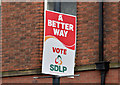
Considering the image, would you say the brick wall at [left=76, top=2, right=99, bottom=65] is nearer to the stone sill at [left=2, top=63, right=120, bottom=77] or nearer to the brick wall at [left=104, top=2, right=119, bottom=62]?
the stone sill at [left=2, top=63, right=120, bottom=77]

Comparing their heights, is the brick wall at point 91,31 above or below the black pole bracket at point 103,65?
above

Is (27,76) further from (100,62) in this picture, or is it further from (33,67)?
(100,62)

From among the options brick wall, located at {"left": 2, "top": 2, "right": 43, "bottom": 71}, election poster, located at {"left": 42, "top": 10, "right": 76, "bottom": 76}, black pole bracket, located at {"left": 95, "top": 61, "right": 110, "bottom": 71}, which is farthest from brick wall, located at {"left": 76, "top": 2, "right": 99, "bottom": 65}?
election poster, located at {"left": 42, "top": 10, "right": 76, "bottom": 76}

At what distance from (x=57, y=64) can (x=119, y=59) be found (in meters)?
2.46

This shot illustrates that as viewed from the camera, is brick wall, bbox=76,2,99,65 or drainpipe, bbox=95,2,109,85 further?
brick wall, bbox=76,2,99,65

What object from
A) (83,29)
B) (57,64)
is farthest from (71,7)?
(57,64)

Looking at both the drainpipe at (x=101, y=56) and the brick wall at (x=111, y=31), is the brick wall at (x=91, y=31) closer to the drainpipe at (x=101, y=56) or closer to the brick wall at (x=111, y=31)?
the brick wall at (x=111, y=31)

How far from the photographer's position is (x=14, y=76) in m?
11.5

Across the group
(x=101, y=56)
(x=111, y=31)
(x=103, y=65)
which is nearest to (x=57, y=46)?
(x=103, y=65)

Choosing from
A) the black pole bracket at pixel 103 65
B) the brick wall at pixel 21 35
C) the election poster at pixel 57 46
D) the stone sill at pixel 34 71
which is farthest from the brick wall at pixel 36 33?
the election poster at pixel 57 46

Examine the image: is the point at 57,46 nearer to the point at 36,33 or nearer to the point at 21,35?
the point at 36,33

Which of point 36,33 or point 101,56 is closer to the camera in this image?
point 101,56

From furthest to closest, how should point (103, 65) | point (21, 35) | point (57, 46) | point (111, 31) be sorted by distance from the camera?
point (21, 35) → point (111, 31) → point (103, 65) → point (57, 46)

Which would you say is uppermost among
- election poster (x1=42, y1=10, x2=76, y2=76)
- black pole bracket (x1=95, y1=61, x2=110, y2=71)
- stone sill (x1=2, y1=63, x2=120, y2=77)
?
election poster (x1=42, y1=10, x2=76, y2=76)
